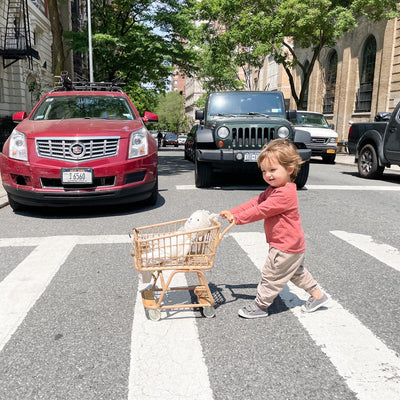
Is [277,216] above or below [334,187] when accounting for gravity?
above

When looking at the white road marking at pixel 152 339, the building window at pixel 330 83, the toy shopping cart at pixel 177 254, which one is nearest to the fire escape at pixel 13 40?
the building window at pixel 330 83

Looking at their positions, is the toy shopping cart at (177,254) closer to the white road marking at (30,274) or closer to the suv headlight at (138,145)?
the white road marking at (30,274)

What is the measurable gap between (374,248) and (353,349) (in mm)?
2565

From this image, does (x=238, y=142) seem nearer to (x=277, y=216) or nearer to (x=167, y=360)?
(x=277, y=216)

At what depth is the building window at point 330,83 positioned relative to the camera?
33.0 m

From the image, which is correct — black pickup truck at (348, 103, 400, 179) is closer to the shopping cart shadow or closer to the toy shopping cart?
the shopping cart shadow

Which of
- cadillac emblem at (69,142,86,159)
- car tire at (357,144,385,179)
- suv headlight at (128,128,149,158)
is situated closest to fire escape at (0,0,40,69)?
car tire at (357,144,385,179)

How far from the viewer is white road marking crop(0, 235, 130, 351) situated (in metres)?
3.13

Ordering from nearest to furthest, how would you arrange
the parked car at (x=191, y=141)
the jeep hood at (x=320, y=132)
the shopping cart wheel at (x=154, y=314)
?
the shopping cart wheel at (x=154, y=314), the parked car at (x=191, y=141), the jeep hood at (x=320, y=132)

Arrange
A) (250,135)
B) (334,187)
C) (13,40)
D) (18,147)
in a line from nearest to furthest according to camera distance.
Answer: (18,147) < (250,135) < (334,187) < (13,40)

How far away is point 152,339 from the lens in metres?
2.79

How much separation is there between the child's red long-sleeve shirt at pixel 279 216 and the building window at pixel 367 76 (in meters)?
27.3

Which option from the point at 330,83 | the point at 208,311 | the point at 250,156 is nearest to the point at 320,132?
the point at 250,156

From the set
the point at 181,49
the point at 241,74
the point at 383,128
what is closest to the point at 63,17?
the point at 181,49
